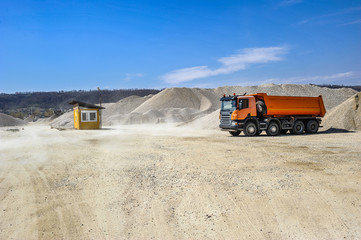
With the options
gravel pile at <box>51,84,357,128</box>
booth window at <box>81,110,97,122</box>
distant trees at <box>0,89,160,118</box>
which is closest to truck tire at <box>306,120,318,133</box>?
booth window at <box>81,110,97,122</box>

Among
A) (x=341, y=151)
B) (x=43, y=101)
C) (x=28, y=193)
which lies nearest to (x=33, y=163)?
(x=28, y=193)

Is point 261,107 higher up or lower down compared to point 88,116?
higher up

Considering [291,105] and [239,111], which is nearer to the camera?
[239,111]

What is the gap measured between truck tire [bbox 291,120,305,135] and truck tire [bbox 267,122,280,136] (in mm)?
1624

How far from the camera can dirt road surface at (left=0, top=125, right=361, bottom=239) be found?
5.28 meters

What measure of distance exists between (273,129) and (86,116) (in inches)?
874

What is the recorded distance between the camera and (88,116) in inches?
1374

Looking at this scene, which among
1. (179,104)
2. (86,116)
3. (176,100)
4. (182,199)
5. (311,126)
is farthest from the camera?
(176,100)

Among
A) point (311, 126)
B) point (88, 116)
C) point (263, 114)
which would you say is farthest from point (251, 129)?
point (88, 116)

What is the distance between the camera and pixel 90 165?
1033 cm

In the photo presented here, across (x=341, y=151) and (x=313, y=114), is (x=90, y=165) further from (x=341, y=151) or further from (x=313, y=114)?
(x=313, y=114)

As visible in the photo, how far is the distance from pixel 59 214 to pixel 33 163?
5.66 meters

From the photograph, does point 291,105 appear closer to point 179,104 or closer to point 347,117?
point 347,117

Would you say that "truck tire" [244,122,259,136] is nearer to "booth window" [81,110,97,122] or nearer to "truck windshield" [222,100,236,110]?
"truck windshield" [222,100,236,110]
